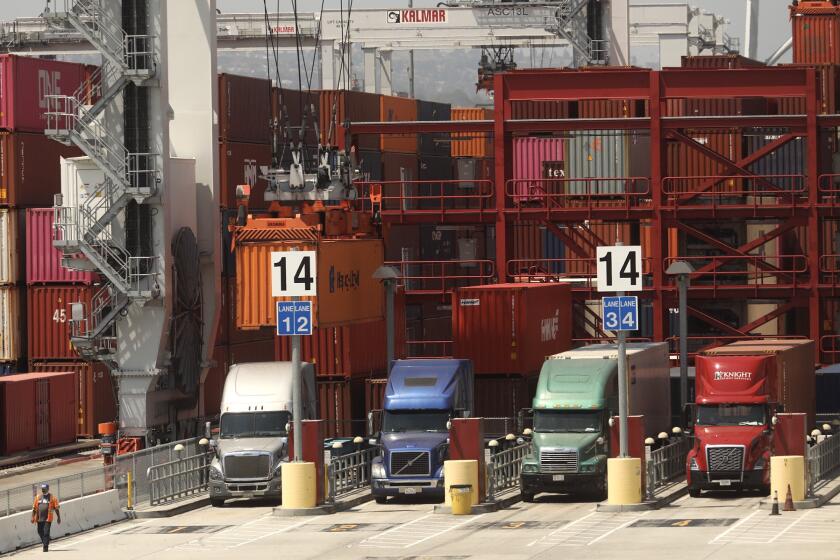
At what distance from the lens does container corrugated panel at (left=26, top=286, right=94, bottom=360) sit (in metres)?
54.2

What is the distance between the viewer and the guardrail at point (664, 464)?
38.5 metres

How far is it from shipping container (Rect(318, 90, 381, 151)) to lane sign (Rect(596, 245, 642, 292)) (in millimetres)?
27464

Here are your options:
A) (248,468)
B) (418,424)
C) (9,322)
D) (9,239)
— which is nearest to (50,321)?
(9,322)

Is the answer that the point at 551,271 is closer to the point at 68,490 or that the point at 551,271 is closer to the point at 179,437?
the point at 179,437

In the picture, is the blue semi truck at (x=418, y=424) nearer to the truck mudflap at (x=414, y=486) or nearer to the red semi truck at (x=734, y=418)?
the truck mudflap at (x=414, y=486)

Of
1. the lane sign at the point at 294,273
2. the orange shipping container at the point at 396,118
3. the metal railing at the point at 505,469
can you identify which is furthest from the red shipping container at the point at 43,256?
the orange shipping container at the point at 396,118

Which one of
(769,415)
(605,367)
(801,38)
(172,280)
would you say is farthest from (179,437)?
(801,38)

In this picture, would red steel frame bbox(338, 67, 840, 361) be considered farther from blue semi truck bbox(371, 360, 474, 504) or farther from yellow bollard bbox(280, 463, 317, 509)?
yellow bollard bbox(280, 463, 317, 509)

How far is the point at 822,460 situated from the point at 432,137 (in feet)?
124

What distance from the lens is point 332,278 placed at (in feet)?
146

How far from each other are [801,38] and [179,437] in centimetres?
3767

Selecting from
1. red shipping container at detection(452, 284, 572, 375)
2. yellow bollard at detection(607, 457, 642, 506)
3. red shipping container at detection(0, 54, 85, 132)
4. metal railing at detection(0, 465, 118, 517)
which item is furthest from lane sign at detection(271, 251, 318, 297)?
red shipping container at detection(0, 54, 85, 132)

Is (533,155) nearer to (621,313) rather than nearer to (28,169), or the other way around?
(28,169)

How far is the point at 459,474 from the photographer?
3784 cm
